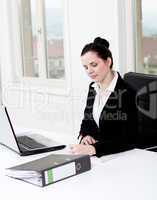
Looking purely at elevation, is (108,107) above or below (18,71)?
below

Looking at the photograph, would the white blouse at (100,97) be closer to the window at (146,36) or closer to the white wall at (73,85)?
the white wall at (73,85)

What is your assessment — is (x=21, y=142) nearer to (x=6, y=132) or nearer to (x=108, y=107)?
(x=6, y=132)

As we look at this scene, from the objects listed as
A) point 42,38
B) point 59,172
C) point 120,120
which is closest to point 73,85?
point 42,38

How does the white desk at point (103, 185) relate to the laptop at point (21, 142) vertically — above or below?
below

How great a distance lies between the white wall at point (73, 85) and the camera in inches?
133

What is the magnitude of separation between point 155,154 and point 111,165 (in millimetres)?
284

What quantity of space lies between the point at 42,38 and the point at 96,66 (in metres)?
2.51

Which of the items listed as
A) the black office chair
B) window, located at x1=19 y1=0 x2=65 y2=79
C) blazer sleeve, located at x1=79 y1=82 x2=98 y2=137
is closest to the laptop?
blazer sleeve, located at x1=79 y1=82 x2=98 y2=137

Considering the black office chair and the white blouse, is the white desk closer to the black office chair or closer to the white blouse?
the white blouse

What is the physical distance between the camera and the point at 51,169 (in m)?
1.52

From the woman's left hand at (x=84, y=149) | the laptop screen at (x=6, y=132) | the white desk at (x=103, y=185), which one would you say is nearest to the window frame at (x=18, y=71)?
the laptop screen at (x=6, y=132)

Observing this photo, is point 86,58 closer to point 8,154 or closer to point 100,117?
point 100,117

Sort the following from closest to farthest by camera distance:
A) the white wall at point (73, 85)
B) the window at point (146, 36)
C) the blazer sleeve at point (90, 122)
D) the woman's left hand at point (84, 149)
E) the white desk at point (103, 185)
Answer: the white desk at point (103, 185), the woman's left hand at point (84, 149), the blazer sleeve at point (90, 122), the window at point (146, 36), the white wall at point (73, 85)

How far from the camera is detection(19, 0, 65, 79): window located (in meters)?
4.21
